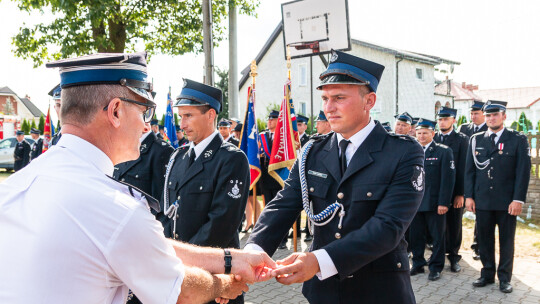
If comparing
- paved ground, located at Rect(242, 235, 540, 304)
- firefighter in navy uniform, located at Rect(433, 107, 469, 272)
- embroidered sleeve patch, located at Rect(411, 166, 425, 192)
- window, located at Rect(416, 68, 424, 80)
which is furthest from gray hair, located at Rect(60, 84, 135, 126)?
window, located at Rect(416, 68, 424, 80)

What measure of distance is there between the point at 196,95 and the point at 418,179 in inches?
84.3

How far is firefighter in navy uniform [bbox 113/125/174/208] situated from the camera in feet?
13.7

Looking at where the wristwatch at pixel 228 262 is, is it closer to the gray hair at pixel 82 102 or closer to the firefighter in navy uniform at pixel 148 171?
the gray hair at pixel 82 102

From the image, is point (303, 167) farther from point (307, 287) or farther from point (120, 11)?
point (120, 11)

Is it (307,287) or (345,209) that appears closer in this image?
(345,209)

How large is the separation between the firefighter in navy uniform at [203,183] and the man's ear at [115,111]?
1681 millimetres

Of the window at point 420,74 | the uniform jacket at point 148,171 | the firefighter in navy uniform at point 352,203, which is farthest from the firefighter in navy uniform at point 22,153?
the window at point 420,74

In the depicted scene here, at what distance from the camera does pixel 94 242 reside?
1.35m

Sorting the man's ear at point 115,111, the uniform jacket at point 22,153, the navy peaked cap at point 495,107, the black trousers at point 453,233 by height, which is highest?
the navy peaked cap at point 495,107

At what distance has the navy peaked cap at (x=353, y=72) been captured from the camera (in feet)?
8.14

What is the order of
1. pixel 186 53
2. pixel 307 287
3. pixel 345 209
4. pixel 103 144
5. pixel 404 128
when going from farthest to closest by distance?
pixel 186 53 < pixel 404 128 < pixel 307 287 < pixel 345 209 < pixel 103 144

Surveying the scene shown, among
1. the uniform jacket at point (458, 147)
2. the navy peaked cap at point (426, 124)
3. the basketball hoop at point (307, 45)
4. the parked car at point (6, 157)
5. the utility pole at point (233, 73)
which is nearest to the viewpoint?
the navy peaked cap at point (426, 124)

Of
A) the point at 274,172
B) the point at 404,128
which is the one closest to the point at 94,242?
the point at 274,172

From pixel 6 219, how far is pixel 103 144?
408 mm
